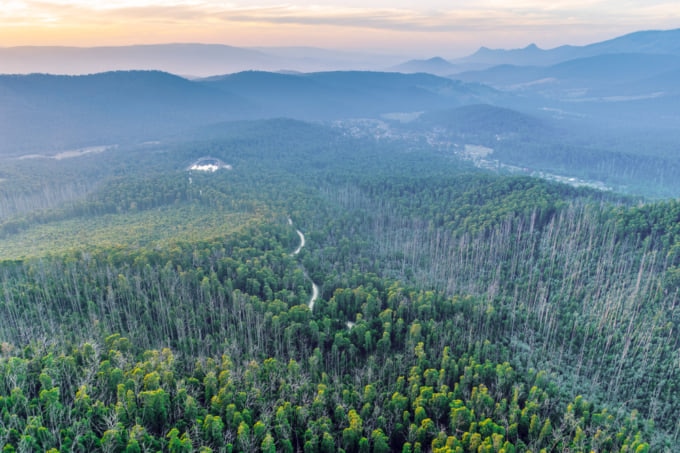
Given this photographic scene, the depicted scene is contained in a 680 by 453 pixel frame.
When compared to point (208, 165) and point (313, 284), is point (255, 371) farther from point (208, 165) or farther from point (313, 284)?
point (208, 165)

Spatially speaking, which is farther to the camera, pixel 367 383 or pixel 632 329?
pixel 632 329

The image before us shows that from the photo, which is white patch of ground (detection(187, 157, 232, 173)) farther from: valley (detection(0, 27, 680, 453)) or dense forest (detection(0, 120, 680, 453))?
dense forest (detection(0, 120, 680, 453))

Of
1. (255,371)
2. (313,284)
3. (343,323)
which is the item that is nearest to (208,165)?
(313,284)

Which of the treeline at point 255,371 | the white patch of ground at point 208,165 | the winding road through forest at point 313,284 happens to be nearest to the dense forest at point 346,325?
the treeline at point 255,371

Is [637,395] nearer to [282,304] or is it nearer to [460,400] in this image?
[460,400]

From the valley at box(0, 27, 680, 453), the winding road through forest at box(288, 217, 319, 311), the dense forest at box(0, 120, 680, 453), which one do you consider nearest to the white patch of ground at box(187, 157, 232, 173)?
the valley at box(0, 27, 680, 453)

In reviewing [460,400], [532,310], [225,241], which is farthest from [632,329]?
[225,241]

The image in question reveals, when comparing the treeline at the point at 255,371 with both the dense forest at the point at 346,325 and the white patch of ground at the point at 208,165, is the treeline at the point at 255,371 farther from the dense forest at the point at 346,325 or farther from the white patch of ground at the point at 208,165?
the white patch of ground at the point at 208,165

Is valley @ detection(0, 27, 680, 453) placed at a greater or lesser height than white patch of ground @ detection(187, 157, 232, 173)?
lesser
